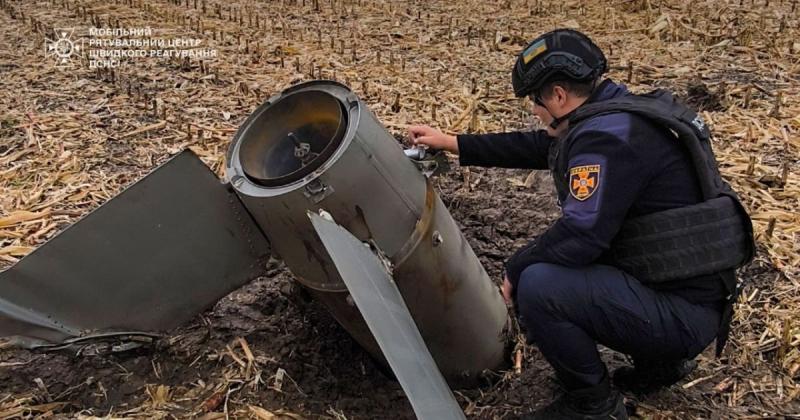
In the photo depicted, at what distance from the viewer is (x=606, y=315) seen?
2752mm

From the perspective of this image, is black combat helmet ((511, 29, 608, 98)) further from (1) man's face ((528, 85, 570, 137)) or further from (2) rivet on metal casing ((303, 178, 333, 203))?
(2) rivet on metal casing ((303, 178, 333, 203))

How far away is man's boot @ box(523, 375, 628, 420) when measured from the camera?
9.69ft

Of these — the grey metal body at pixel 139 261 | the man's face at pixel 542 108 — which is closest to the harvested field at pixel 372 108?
the grey metal body at pixel 139 261

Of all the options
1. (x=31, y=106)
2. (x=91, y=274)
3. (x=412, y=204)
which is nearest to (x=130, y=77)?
(x=31, y=106)

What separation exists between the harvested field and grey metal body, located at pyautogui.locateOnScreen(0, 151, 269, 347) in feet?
1.21

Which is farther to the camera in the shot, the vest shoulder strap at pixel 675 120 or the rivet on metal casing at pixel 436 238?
the rivet on metal casing at pixel 436 238

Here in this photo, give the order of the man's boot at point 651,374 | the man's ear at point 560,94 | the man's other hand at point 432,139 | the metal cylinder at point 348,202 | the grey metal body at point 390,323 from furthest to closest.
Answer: the man's other hand at point 432,139 < the man's boot at point 651,374 < the man's ear at point 560,94 < the metal cylinder at point 348,202 < the grey metal body at point 390,323

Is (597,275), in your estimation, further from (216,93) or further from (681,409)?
(216,93)

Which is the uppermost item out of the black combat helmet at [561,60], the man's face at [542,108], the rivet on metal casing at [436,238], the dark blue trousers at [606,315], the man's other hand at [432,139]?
the black combat helmet at [561,60]

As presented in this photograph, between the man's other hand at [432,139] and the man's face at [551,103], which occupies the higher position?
the man's face at [551,103]

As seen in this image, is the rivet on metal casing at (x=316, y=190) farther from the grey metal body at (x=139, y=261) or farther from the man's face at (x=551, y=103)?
the man's face at (x=551, y=103)

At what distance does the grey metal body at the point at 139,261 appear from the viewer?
291 centimetres

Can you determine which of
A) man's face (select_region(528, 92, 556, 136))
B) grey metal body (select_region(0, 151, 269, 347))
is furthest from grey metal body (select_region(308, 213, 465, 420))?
man's face (select_region(528, 92, 556, 136))

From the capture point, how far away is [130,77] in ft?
23.4
